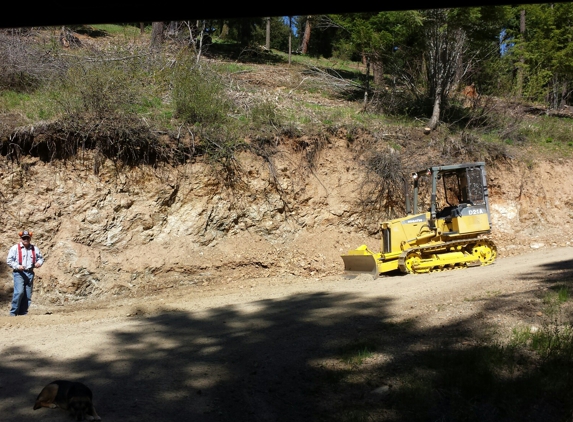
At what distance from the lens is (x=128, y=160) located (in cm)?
1473

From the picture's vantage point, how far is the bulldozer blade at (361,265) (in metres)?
13.7

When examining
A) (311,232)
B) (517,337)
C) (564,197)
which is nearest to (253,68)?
(311,232)

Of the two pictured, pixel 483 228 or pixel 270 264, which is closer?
pixel 483 228

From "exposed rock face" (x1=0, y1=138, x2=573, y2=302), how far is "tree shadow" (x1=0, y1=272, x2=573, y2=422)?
18.2 ft

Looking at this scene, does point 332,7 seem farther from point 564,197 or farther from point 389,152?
point 564,197

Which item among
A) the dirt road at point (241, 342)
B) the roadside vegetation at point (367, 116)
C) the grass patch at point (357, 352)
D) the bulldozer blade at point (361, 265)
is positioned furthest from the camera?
the bulldozer blade at point (361, 265)

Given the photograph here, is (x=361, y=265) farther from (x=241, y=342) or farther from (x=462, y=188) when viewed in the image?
(x=241, y=342)

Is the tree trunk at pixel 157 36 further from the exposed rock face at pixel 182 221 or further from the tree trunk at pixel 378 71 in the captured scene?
the tree trunk at pixel 378 71

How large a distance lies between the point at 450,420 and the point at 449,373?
69cm

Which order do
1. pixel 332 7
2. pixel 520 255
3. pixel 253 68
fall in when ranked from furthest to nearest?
pixel 253 68 → pixel 520 255 → pixel 332 7

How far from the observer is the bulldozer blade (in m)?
13.7

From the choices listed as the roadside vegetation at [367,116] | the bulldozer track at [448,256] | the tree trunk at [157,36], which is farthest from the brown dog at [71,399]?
the tree trunk at [157,36]

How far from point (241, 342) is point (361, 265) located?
21.4 feet

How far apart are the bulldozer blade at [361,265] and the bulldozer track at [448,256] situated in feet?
2.09
